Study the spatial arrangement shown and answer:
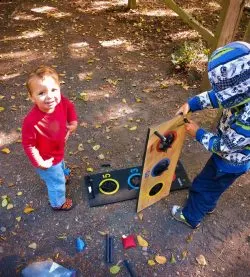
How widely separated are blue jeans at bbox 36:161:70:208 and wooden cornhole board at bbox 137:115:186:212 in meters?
0.68

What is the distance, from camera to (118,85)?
4.67m

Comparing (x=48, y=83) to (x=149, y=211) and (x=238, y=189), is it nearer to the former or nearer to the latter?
(x=149, y=211)

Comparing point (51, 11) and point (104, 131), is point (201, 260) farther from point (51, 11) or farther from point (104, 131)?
point (51, 11)

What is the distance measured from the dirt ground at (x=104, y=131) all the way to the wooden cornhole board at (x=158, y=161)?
156 millimetres

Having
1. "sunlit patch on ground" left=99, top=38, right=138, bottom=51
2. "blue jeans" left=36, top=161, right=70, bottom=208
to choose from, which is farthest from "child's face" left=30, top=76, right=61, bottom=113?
"sunlit patch on ground" left=99, top=38, right=138, bottom=51

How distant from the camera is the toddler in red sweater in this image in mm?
2201

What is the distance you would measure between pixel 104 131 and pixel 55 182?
4.43 feet

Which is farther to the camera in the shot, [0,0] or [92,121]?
[0,0]

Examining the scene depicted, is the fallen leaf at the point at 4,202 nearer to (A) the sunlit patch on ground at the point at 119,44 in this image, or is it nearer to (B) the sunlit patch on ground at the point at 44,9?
(A) the sunlit patch on ground at the point at 119,44

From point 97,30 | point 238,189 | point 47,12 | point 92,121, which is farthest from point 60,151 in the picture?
point 47,12

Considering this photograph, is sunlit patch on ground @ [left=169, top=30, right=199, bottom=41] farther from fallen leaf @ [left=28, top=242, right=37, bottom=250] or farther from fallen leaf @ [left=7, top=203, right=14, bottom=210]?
fallen leaf @ [left=28, top=242, right=37, bottom=250]

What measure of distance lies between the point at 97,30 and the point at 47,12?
1269 millimetres

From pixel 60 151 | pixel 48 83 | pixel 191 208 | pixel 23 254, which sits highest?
A: pixel 48 83

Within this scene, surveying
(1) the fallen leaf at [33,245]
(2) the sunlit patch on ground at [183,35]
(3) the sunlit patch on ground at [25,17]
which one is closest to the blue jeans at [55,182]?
(1) the fallen leaf at [33,245]
